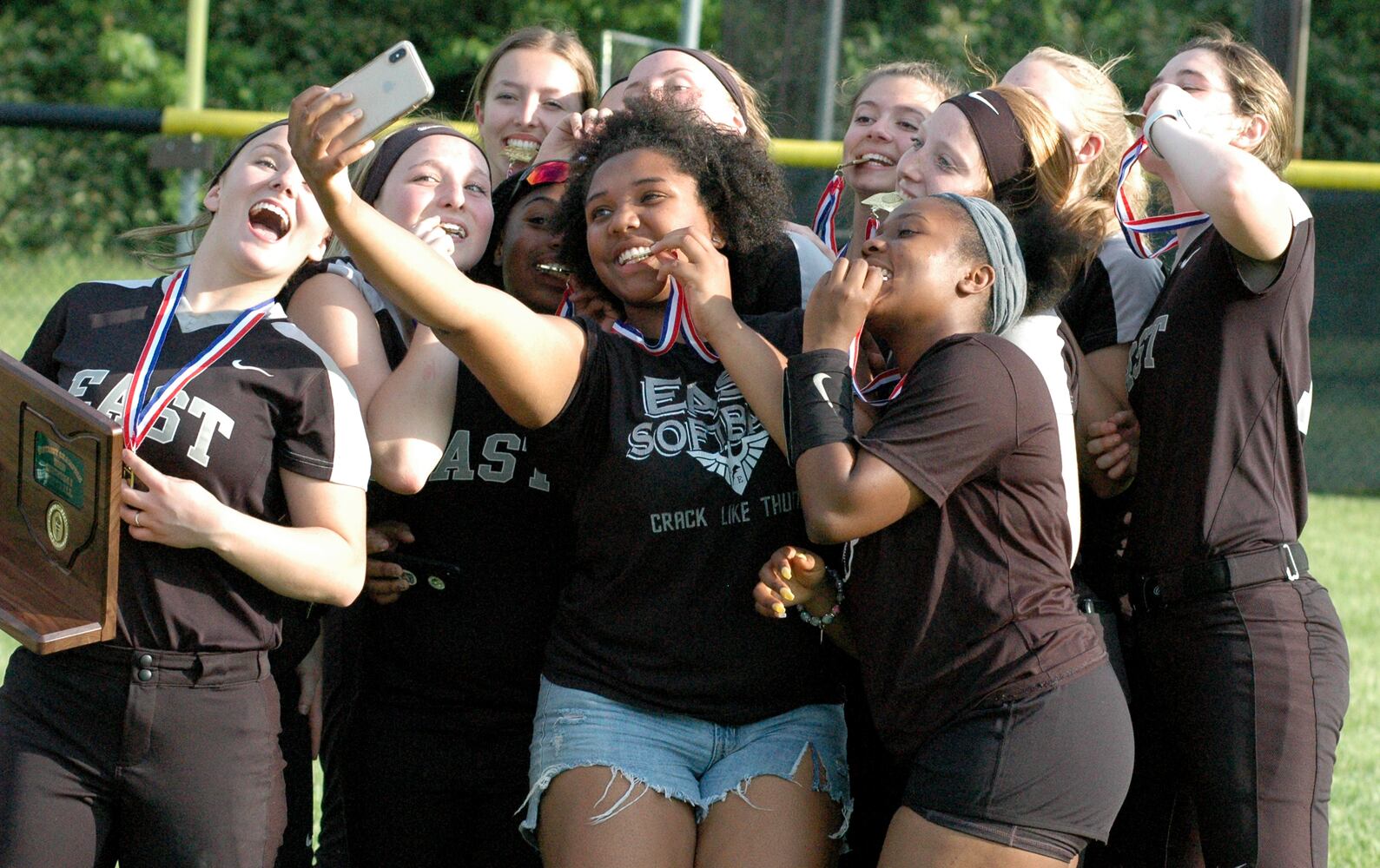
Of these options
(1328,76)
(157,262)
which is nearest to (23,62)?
(1328,76)

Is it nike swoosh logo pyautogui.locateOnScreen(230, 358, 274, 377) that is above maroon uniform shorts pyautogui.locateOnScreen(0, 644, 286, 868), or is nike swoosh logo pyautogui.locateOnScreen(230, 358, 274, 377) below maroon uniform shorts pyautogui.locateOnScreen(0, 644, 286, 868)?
above

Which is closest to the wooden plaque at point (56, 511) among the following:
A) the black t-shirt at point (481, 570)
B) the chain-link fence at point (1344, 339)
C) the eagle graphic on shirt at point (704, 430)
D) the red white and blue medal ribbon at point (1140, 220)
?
the black t-shirt at point (481, 570)

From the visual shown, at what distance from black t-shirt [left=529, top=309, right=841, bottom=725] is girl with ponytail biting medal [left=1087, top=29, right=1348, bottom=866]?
76 cm

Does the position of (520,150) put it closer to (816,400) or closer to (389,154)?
(389,154)

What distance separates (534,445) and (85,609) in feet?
2.76

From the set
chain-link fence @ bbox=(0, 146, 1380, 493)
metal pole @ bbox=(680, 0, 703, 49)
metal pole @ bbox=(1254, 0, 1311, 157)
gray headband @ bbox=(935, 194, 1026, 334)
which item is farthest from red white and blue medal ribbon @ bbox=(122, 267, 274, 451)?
metal pole @ bbox=(1254, 0, 1311, 157)

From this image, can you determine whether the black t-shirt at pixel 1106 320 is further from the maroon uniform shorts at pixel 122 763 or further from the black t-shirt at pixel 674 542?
the maroon uniform shorts at pixel 122 763

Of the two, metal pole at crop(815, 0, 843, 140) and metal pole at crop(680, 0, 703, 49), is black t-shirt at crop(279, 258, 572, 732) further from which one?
metal pole at crop(815, 0, 843, 140)

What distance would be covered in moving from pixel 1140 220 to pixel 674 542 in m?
1.29

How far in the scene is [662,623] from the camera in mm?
2777

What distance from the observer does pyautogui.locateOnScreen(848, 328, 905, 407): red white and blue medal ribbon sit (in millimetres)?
2822

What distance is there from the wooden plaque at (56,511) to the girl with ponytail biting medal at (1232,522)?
6.33ft

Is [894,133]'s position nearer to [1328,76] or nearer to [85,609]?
[85,609]

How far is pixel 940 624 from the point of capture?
262 cm
